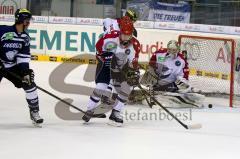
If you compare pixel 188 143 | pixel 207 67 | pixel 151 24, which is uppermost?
pixel 151 24

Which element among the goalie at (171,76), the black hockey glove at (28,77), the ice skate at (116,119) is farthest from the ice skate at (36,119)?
the goalie at (171,76)

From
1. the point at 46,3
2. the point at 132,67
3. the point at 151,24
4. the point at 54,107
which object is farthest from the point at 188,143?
the point at 46,3

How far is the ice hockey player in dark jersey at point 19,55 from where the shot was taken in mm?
5059

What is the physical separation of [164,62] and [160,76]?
0.18 meters

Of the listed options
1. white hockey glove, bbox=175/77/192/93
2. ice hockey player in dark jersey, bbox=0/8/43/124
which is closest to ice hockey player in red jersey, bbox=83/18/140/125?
ice hockey player in dark jersey, bbox=0/8/43/124

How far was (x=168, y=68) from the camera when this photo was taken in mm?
6984

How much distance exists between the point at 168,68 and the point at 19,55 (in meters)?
2.36

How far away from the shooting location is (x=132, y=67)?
18.1ft

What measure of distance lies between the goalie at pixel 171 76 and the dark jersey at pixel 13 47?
2085 mm

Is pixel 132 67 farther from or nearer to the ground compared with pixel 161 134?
farther from the ground

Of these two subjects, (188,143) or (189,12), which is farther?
(189,12)

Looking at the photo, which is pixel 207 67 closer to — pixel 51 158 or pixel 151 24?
pixel 151 24

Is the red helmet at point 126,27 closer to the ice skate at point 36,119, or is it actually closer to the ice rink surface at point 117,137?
the ice rink surface at point 117,137

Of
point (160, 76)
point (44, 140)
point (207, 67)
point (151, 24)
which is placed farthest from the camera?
point (151, 24)
